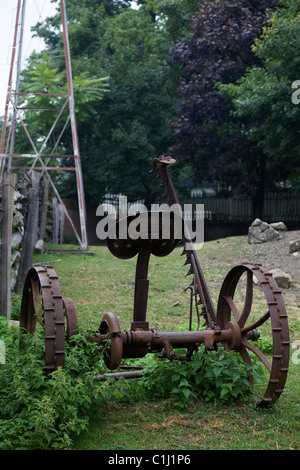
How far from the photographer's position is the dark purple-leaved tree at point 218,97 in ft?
65.3

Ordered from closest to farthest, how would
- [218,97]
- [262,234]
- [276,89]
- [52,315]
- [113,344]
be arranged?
[52,315] → [113,344] → [262,234] → [276,89] → [218,97]

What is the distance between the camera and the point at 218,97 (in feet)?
66.5

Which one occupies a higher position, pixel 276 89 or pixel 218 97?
pixel 218 97

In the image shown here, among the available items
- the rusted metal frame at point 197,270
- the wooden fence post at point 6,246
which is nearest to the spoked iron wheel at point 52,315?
the rusted metal frame at point 197,270

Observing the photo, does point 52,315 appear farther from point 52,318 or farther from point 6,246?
point 6,246

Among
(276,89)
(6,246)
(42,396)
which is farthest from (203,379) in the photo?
(276,89)

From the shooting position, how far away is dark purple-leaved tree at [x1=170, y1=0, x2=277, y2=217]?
783 inches

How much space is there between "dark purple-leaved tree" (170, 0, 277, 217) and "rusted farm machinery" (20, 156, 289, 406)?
15.5 m

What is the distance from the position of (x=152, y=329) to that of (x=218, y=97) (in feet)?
56.8

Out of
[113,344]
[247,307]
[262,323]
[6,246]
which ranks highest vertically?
[6,246]

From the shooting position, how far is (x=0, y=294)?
253 inches

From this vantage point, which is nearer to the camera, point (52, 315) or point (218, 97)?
point (52, 315)
